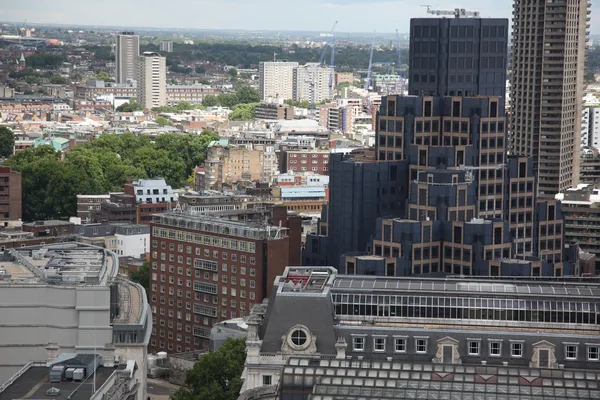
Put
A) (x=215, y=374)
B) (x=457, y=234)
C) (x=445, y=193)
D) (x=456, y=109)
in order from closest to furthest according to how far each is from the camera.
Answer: (x=215, y=374) → (x=457, y=234) → (x=445, y=193) → (x=456, y=109)

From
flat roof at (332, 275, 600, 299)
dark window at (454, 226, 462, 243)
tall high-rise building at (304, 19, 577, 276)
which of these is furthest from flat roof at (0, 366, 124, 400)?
dark window at (454, 226, 462, 243)

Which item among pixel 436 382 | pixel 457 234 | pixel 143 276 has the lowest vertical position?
pixel 143 276

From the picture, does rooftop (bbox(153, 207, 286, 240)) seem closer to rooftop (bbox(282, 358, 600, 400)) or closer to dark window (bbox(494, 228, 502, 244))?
dark window (bbox(494, 228, 502, 244))

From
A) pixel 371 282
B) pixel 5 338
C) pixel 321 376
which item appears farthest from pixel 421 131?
pixel 321 376

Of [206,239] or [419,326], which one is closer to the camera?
[419,326]

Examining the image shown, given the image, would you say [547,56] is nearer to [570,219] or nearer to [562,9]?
[562,9]

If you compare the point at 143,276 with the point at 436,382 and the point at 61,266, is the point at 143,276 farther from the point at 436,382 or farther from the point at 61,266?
the point at 436,382

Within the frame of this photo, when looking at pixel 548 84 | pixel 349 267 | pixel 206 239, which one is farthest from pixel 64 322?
pixel 548 84
